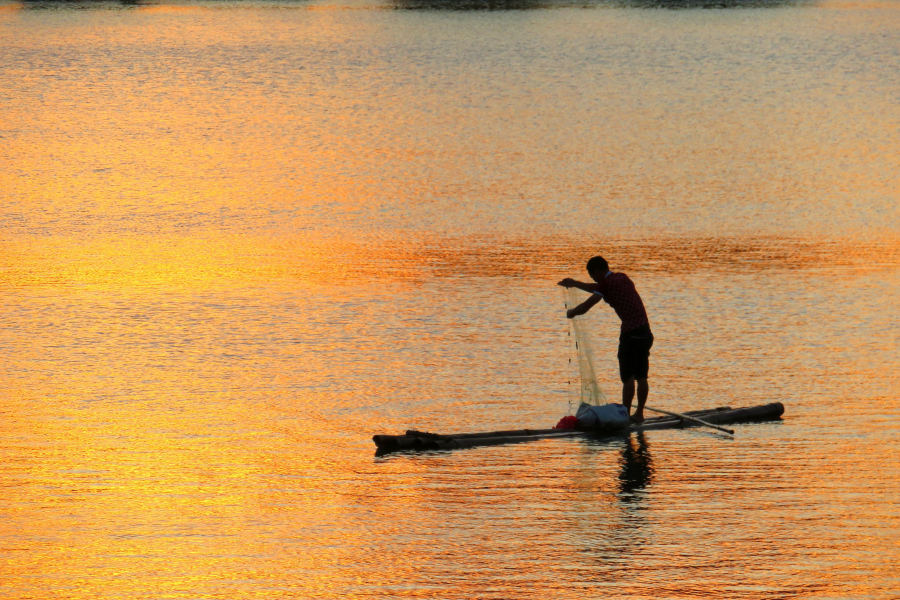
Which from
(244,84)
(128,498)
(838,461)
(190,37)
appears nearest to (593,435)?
(838,461)

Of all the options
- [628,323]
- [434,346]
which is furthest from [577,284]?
[434,346]

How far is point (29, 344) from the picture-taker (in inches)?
591

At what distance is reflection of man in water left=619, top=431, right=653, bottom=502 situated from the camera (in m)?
10.0

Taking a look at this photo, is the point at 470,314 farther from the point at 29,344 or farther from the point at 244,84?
the point at 244,84

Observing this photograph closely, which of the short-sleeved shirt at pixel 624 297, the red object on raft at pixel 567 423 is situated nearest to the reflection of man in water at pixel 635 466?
the red object on raft at pixel 567 423

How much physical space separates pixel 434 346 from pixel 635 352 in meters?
3.69

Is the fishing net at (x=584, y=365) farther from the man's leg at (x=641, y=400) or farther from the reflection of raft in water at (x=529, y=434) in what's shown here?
the reflection of raft in water at (x=529, y=434)

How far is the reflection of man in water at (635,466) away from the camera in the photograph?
10.0m

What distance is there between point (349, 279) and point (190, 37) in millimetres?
50296

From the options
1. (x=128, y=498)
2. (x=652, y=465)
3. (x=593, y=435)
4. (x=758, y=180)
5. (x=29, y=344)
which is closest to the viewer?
(x=128, y=498)

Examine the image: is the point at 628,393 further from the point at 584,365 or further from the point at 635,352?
the point at 584,365

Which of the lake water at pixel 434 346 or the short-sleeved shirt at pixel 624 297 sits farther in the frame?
the short-sleeved shirt at pixel 624 297

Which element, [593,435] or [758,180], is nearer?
[593,435]

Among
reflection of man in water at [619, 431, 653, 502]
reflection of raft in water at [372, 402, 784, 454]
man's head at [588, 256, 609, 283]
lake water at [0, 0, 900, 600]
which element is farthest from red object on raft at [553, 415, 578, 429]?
man's head at [588, 256, 609, 283]
